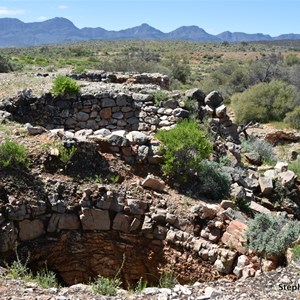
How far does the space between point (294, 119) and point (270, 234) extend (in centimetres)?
1486

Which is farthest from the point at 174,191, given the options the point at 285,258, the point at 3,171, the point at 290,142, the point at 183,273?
the point at 290,142

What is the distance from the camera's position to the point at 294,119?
20.2 metres

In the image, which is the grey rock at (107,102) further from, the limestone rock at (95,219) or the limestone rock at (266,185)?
the limestone rock at (95,219)

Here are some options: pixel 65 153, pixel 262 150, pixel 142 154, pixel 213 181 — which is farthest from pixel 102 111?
pixel 213 181

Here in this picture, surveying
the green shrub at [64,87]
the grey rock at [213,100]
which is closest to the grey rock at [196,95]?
the grey rock at [213,100]

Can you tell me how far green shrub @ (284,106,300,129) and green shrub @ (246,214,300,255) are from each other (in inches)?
553

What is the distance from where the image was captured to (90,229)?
720 cm

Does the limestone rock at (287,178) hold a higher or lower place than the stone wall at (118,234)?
higher

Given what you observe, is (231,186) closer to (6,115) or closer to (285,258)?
(285,258)

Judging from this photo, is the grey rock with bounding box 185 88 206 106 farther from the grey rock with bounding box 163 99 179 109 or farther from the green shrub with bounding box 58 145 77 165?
the green shrub with bounding box 58 145 77 165

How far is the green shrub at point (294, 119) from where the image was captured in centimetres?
2004

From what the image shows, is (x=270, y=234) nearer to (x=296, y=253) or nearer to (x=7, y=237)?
(x=296, y=253)

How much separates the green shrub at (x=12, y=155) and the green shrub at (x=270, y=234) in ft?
12.7

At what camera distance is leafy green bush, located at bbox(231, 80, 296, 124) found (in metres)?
21.5
